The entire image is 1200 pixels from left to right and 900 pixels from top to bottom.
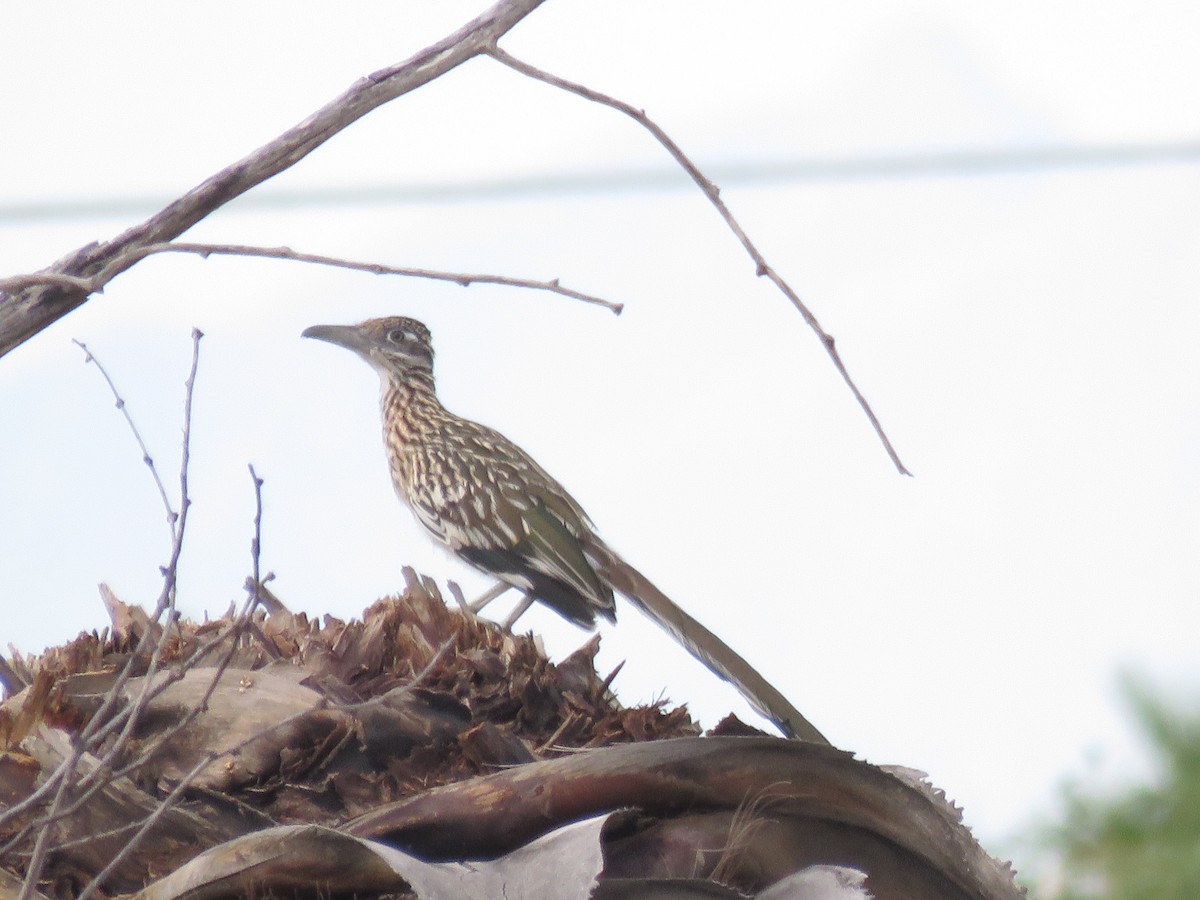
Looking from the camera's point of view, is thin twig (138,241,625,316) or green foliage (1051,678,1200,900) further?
green foliage (1051,678,1200,900)

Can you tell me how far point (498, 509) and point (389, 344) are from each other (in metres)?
1.75

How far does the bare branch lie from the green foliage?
4.68m

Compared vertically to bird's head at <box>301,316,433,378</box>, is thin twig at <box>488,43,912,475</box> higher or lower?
lower

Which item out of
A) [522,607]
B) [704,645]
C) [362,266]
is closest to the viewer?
[362,266]

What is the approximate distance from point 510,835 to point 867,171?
2.94 metres

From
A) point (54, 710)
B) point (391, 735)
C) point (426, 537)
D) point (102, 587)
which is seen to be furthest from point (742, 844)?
point (426, 537)

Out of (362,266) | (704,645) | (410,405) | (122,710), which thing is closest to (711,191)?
(362,266)

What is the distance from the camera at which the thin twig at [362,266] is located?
2.21 metres

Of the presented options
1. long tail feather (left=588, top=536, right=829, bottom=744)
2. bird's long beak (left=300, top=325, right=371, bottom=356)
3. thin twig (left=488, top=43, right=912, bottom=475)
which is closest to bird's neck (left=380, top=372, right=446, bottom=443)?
bird's long beak (left=300, top=325, right=371, bottom=356)

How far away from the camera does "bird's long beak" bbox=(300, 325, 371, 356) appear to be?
6887mm

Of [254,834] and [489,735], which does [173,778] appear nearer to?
[254,834]

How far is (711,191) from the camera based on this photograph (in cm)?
244

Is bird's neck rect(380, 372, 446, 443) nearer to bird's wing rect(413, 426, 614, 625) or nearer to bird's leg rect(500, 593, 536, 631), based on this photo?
bird's wing rect(413, 426, 614, 625)

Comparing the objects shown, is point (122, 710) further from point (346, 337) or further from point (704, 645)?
point (346, 337)
